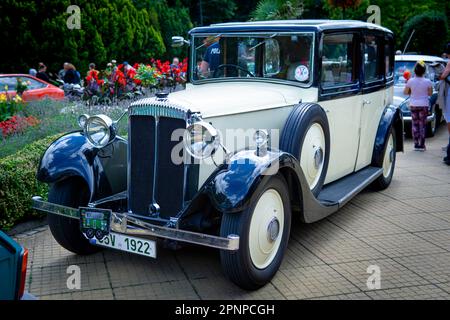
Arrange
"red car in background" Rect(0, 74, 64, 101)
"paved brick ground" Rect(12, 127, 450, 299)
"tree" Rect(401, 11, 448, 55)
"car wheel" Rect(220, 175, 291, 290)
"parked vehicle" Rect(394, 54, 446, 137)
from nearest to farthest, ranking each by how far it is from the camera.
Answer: "car wheel" Rect(220, 175, 291, 290) → "paved brick ground" Rect(12, 127, 450, 299) → "parked vehicle" Rect(394, 54, 446, 137) → "red car in background" Rect(0, 74, 64, 101) → "tree" Rect(401, 11, 448, 55)

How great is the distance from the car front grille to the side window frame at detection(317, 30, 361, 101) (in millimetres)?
1670

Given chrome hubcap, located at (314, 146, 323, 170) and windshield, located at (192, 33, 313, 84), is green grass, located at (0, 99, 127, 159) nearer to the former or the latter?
windshield, located at (192, 33, 313, 84)

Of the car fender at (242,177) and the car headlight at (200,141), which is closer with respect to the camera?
the car fender at (242,177)

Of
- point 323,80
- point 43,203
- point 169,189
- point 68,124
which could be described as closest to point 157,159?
point 169,189

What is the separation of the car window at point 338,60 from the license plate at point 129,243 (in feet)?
7.63

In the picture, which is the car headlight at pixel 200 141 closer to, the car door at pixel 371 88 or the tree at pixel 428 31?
the car door at pixel 371 88

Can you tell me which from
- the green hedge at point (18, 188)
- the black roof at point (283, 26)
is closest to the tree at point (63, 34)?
the green hedge at point (18, 188)

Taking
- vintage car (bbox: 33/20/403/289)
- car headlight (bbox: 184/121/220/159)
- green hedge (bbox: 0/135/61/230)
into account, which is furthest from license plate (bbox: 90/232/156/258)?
green hedge (bbox: 0/135/61/230)

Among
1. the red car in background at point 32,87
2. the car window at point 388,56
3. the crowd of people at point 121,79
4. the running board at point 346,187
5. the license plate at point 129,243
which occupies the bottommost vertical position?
the license plate at point 129,243

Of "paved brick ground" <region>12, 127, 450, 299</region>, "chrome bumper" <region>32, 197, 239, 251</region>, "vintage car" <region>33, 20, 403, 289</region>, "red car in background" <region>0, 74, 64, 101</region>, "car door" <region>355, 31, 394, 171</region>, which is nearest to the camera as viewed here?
"chrome bumper" <region>32, 197, 239, 251</region>

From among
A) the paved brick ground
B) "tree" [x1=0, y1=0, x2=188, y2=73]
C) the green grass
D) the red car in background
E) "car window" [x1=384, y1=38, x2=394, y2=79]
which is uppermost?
"tree" [x1=0, y1=0, x2=188, y2=73]

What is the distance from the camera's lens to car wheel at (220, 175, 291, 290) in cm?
336

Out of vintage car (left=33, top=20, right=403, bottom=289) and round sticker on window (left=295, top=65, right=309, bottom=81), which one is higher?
round sticker on window (left=295, top=65, right=309, bottom=81)

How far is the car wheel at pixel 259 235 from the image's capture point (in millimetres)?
3357
